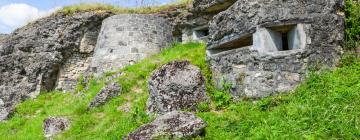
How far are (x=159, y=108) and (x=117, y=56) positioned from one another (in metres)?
6.90

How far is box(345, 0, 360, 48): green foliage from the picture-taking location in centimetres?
820

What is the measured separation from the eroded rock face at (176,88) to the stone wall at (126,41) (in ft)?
20.2

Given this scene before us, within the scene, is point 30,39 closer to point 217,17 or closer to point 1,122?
point 1,122

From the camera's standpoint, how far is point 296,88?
7578mm

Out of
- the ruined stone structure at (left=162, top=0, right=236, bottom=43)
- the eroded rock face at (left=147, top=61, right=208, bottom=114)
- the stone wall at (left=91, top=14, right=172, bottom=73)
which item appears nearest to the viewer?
the eroded rock face at (left=147, top=61, right=208, bottom=114)

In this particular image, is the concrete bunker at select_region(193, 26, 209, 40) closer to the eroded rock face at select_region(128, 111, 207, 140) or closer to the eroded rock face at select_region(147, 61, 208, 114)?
the eroded rock face at select_region(147, 61, 208, 114)

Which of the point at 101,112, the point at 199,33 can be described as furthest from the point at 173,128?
the point at 199,33

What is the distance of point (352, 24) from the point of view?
27.5 ft

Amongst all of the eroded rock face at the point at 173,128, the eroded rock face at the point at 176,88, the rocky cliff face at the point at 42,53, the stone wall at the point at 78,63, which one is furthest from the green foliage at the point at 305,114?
the rocky cliff face at the point at 42,53

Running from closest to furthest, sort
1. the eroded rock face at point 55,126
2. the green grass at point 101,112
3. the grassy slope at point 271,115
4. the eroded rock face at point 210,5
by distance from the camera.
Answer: the grassy slope at point 271,115, the green grass at point 101,112, the eroded rock face at point 55,126, the eroded rock face at point 210,5

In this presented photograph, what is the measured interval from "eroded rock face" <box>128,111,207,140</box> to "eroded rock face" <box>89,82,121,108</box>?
4.06 metres

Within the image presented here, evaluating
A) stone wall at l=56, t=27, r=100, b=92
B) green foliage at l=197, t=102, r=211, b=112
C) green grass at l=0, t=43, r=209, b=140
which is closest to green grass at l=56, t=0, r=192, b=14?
stone wall at l=56, t=27, r=100, b=92

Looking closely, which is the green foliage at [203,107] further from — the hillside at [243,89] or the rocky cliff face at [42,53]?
Result: the rocky cliff face at [42,53]

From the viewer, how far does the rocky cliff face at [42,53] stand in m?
16.7
